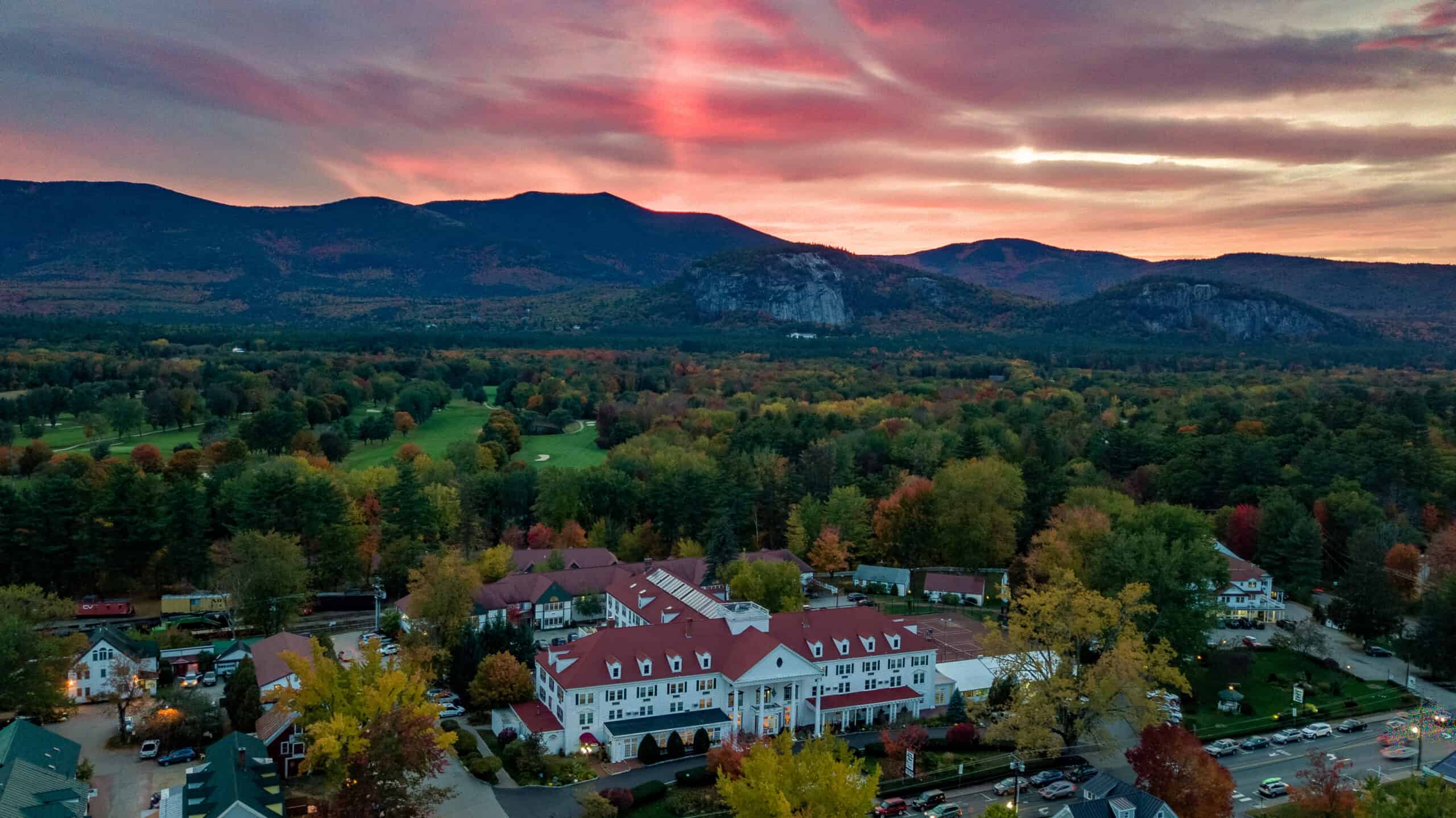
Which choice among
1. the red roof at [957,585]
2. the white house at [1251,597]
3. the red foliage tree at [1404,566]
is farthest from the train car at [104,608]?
the red foliage tree at [1404,566]

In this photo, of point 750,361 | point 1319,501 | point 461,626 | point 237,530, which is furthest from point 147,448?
point 750,361

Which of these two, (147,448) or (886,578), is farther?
(147,448)

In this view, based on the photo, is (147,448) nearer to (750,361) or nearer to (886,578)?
(886,578)

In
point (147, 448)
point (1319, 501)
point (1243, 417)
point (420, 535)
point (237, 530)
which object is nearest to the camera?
point (237, 530)

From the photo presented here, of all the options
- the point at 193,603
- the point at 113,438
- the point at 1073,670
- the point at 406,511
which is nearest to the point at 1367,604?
the point at 1073,670

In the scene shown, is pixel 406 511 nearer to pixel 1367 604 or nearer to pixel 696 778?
pixel 696 778

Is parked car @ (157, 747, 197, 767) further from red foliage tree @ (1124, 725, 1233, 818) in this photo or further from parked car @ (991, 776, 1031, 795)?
red foliage tree @ (1124, 725, 1233, 818)

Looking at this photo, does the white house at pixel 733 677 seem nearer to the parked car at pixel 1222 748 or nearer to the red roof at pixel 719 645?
the red roof at pixel 719 645
